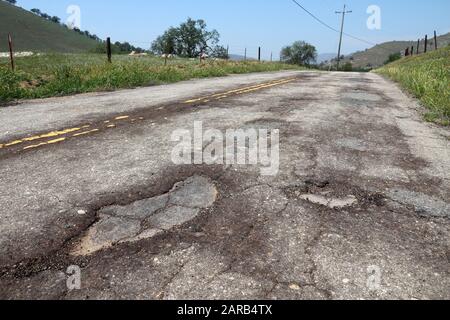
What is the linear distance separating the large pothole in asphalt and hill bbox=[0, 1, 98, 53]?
316 ft

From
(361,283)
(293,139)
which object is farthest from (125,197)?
(293,139)

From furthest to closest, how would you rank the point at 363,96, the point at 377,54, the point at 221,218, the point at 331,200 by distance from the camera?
the point at 377,54, the point at 363,96, the point at 331,200, the point at 221,218

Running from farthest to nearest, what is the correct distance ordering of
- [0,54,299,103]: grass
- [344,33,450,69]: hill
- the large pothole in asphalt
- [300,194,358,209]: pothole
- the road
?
[344,33,450,69]: hill < [0,54,299,103]: grass < [300,194,358,209]: pothole < the large pothole in asphalt < the road

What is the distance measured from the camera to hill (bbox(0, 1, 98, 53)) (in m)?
93.8

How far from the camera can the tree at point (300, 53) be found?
412 feet

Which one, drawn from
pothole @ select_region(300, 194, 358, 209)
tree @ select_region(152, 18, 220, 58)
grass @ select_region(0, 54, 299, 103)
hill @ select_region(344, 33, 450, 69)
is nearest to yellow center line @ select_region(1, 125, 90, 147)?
pothole @ select_region(300, 194, 358, 209)

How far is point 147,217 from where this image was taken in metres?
3.27

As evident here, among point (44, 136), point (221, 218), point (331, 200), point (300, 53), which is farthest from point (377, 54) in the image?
point (221, 218)

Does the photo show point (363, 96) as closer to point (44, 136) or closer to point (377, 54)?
point (44, 136)

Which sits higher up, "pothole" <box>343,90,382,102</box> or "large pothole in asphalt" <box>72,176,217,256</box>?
"pothole" <box>343,90,382,102</box>

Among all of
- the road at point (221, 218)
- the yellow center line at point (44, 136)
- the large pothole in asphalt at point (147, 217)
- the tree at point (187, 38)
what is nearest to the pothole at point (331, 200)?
the road at point (221, 218)

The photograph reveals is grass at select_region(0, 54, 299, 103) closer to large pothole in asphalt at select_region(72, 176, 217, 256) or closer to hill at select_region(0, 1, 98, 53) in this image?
large pothole in asphalt at select_region(72, 176, 217, 256)

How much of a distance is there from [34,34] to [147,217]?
385 feet
